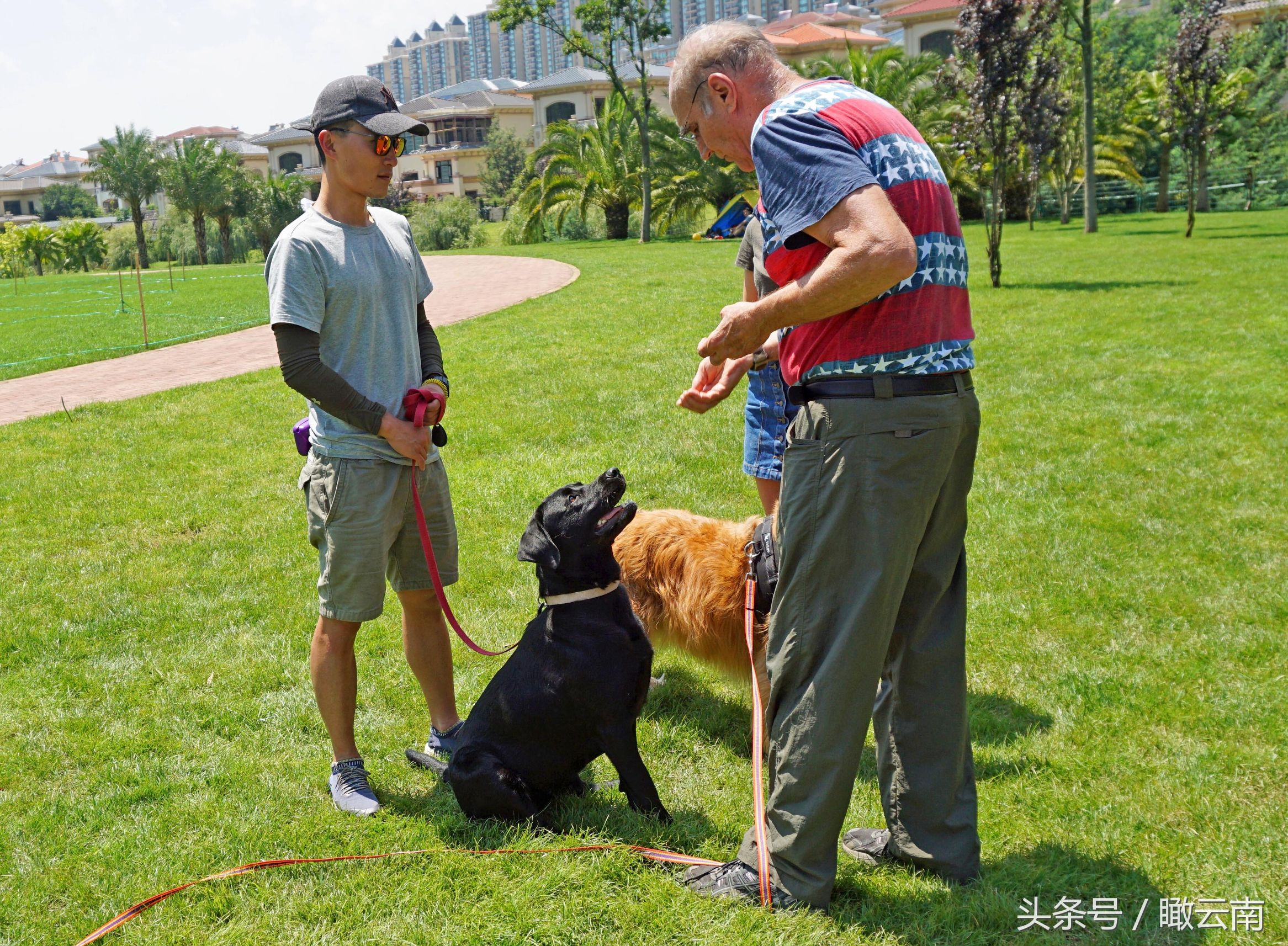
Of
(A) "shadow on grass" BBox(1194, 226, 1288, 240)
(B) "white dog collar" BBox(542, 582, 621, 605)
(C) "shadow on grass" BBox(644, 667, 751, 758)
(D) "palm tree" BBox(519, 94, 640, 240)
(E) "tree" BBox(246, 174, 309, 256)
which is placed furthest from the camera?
(E) "tree" BBox(246, 174, 309, 256)

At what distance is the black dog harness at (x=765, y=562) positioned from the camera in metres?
3.63

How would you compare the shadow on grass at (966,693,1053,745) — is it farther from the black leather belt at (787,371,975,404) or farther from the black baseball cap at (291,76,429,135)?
the black baseball cap at (291,76,429,135)

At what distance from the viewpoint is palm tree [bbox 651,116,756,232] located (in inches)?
1339

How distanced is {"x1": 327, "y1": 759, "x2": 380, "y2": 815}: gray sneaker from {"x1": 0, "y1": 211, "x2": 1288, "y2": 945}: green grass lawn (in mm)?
64

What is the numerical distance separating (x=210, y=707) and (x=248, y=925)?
169 centimetres

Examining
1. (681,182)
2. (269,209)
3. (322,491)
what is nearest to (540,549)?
(322,491)

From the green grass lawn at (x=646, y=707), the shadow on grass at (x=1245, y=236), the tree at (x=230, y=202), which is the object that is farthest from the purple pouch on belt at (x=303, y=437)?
the tree at (x=230, y=202)

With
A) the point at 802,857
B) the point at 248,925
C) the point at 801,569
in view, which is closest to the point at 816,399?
the point at 801,569

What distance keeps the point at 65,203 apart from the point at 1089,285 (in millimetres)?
119876

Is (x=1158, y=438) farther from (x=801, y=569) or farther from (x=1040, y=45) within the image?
(x=1040, y=45)

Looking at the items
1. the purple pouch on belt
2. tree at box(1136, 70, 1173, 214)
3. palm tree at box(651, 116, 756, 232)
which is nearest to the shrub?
palm tree at box(651, 116, 756, 232)

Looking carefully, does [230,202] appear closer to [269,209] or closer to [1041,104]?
[269,209]

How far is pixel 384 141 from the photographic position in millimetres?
3320

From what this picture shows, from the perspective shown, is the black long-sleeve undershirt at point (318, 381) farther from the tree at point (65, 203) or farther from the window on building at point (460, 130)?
the tree at point (65, 203)
